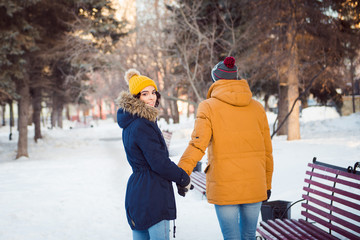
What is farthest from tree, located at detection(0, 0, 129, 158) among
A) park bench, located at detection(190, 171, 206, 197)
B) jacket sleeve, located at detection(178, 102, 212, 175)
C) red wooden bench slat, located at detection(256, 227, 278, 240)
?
jacket sleeve, located at detection(178, 102, 212, 175)

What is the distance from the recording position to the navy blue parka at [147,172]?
2778 mm

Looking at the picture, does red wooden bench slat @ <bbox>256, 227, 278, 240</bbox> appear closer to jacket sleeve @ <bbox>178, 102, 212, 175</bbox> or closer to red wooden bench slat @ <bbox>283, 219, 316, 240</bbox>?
red wooden bench slat @ <bbox>283, 219, 316, 240</bbox>

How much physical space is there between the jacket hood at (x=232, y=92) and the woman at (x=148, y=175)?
544 millimetres

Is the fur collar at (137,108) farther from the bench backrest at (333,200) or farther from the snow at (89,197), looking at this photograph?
the snow at (89,197)

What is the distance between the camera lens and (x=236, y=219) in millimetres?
2951

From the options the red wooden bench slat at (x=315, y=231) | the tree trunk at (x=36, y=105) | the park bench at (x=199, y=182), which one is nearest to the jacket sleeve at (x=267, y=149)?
the red wooden bench slat at (x=315, y=231)

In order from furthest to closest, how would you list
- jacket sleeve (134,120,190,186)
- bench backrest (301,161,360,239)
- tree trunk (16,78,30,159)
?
tree trunk (16,78,30,159) → bench backrest (301,161,360,239) → jacket sleeve (134,120,190,186)

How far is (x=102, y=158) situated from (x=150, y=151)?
12.5m

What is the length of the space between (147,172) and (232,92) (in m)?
0.92

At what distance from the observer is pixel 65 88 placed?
20.3m

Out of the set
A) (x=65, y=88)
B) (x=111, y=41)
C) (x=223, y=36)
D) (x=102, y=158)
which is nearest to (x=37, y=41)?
(x=111, y=41)

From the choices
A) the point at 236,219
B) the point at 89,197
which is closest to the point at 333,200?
the point at 236,219

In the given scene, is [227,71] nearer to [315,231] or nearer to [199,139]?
[199,139]

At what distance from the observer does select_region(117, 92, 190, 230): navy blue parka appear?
278 centimetres
